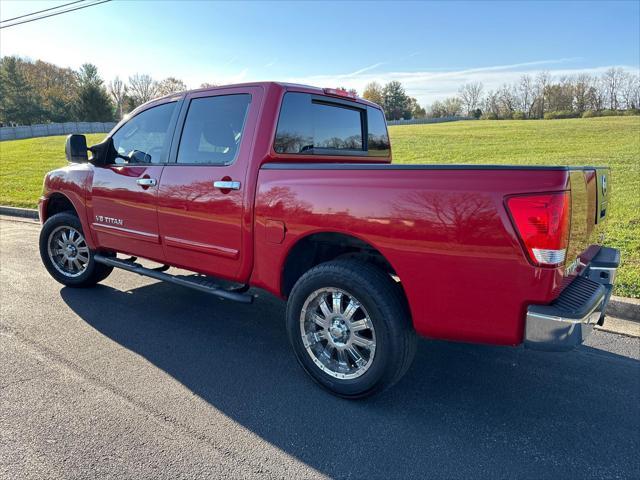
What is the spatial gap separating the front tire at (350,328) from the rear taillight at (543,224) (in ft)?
2.73

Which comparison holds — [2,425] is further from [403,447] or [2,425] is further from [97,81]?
[97,81]

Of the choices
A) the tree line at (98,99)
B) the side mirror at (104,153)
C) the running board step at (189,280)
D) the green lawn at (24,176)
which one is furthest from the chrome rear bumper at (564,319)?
the tree line at (98,99)

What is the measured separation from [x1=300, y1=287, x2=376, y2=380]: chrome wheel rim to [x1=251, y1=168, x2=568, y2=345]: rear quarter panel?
1.26 feet

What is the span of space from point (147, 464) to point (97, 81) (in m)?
79.4

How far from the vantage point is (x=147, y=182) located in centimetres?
387

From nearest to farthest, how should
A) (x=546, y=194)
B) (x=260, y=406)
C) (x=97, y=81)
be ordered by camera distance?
(x=546, y=194), (x=260, y=406), (x=97, y=81)

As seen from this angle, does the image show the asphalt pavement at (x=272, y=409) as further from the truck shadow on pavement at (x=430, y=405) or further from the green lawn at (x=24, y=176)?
the green lawn at (x=24, y=176)

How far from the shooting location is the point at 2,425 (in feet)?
8.56

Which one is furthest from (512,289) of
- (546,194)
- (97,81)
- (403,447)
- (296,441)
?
(97,81)

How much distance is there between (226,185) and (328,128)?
3.52ft

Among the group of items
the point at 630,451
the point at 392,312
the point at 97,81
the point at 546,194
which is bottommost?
the point at 630,451

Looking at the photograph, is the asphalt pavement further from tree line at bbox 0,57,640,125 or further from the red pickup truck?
tree line at bbox 0,57,640,125

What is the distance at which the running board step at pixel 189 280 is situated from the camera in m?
3.48

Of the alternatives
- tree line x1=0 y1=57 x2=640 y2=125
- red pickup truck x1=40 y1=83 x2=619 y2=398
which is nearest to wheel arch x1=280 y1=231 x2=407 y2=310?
red pickup truck x1=40 y1=83 x2=619 y2=398
